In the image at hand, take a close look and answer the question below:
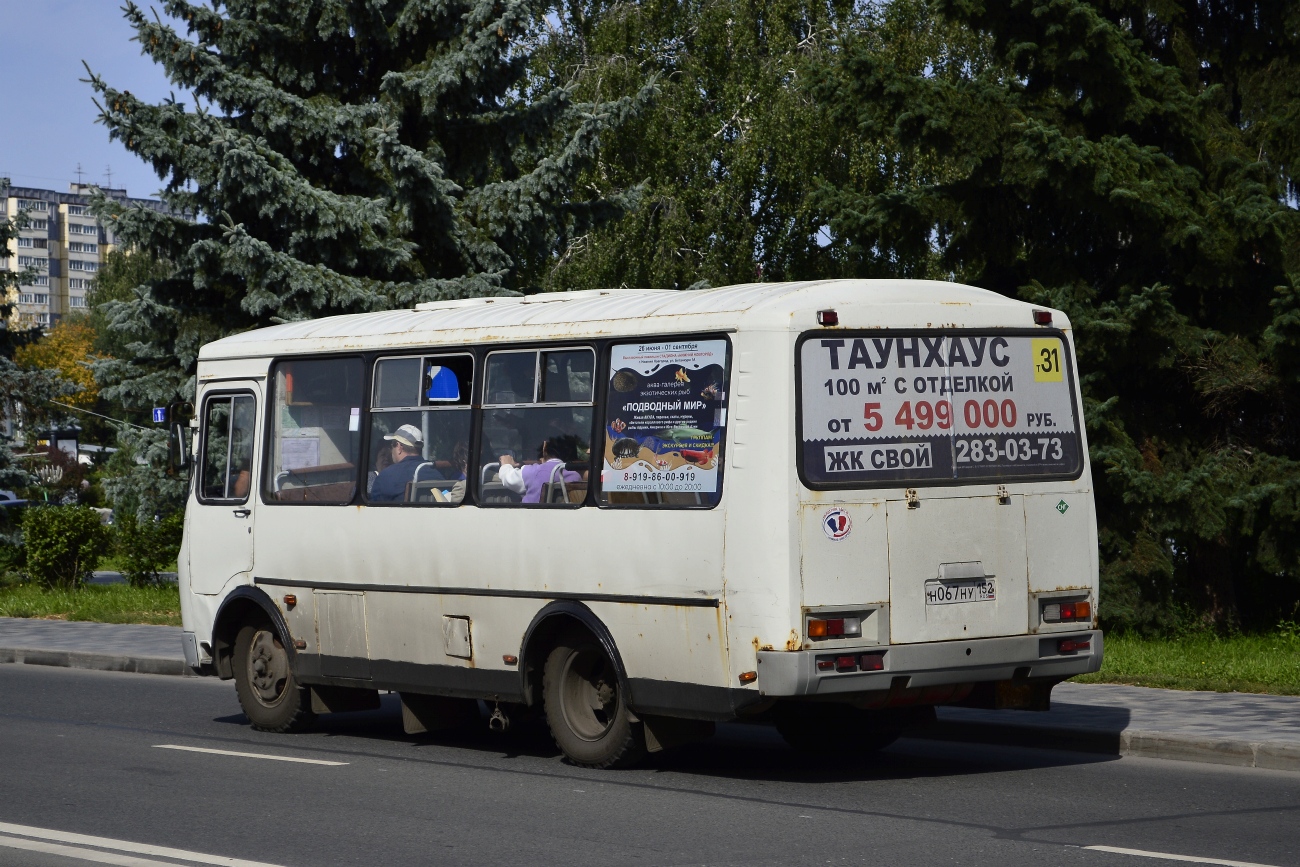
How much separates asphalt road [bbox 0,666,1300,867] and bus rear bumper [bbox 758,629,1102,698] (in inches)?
23.0

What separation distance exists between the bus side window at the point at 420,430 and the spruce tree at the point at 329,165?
37.1ft

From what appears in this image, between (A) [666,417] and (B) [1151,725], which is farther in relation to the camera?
(B) [1151,725]

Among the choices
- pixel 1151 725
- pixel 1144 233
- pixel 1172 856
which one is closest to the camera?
pixel 1172 856

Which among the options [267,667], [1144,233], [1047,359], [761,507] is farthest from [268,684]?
[1144,233]

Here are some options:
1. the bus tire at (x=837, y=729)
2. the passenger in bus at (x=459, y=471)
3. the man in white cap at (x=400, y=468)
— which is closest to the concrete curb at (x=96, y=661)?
the man in white cap at (x=400, y=468)

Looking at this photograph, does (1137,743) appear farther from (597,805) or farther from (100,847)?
(100,847)

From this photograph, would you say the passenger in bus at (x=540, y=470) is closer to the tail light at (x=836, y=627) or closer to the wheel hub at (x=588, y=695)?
the wheel hub at (x=588, y=695)

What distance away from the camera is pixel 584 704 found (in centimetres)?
1031

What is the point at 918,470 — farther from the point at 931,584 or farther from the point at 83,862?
the point at 83,862

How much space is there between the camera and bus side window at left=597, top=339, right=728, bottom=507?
944 cm

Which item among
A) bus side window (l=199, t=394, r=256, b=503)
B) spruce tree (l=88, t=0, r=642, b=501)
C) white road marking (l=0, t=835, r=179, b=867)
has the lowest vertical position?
white road marking (l=0, t=835, r=179, b=867)

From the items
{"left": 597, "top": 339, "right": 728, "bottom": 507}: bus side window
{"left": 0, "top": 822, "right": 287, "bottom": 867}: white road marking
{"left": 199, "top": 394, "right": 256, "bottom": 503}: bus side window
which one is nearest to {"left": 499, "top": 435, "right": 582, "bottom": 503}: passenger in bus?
{"left": 597, "top": 339, "right": 728, "bottom": 507}: bus side window

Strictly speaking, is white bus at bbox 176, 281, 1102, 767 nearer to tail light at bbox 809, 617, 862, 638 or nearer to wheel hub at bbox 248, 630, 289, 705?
tail light at bbox 809, 617, 862, 638

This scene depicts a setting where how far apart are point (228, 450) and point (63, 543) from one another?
15.7 m
